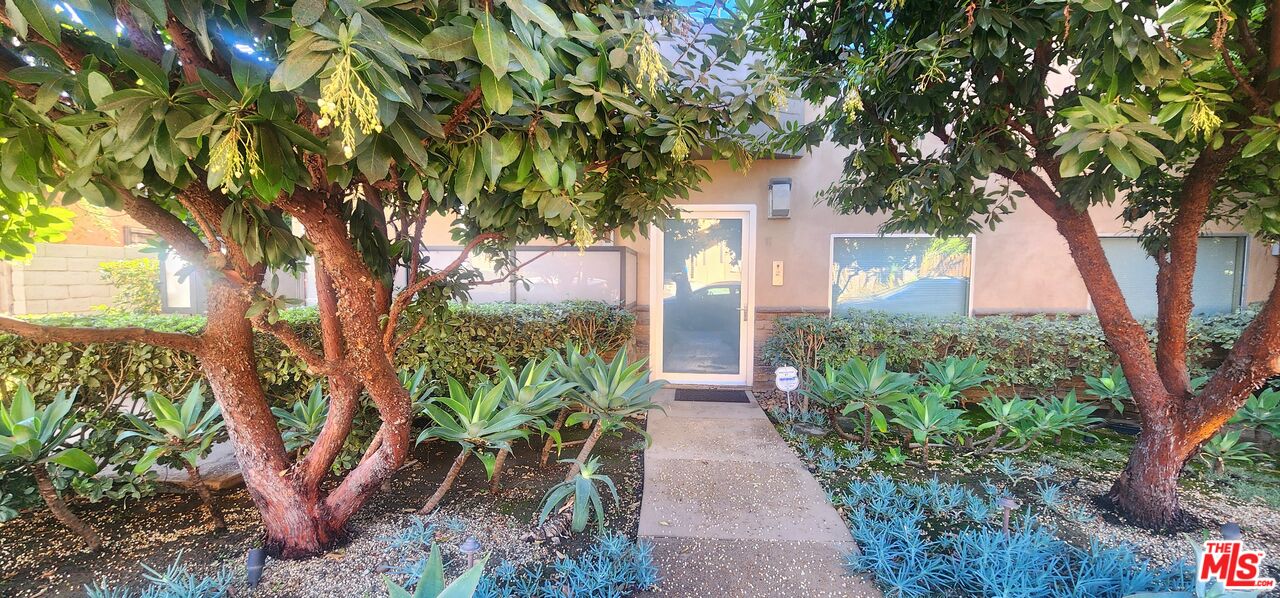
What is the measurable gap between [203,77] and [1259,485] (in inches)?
221

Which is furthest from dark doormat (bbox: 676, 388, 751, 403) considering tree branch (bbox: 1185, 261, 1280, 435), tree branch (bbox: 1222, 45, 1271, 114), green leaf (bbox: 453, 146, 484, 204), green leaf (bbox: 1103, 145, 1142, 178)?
green leaf (bbox: 453, 146, 484, 204)

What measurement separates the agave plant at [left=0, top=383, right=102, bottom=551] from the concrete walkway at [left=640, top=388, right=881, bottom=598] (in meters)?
2.61

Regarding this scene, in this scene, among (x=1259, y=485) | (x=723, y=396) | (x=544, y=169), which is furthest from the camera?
(x=723, y=396)

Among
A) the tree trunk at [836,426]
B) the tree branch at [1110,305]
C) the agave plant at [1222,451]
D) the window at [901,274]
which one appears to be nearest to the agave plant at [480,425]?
the tree trunk at [836,426]

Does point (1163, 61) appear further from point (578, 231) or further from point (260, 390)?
point (260, 390)

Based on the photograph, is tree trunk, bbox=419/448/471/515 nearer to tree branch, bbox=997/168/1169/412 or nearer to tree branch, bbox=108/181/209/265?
tree branch, bbox=108/181/209/265

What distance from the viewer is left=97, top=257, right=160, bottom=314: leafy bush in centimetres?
592

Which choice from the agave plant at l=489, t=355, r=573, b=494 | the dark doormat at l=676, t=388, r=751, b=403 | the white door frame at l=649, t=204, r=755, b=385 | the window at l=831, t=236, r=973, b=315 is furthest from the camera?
the white door frame at l=649, t=204, r=755, b=385

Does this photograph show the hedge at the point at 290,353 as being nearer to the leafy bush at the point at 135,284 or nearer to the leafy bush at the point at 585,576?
the leafy bush at the point at 585,576

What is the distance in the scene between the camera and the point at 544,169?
1337 mm

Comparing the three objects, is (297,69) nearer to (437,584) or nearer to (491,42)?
(491,42)

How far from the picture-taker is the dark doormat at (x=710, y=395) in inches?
192

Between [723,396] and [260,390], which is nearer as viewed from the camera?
[260,390]

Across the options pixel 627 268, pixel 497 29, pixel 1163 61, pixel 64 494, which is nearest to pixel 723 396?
pixel 627 268
